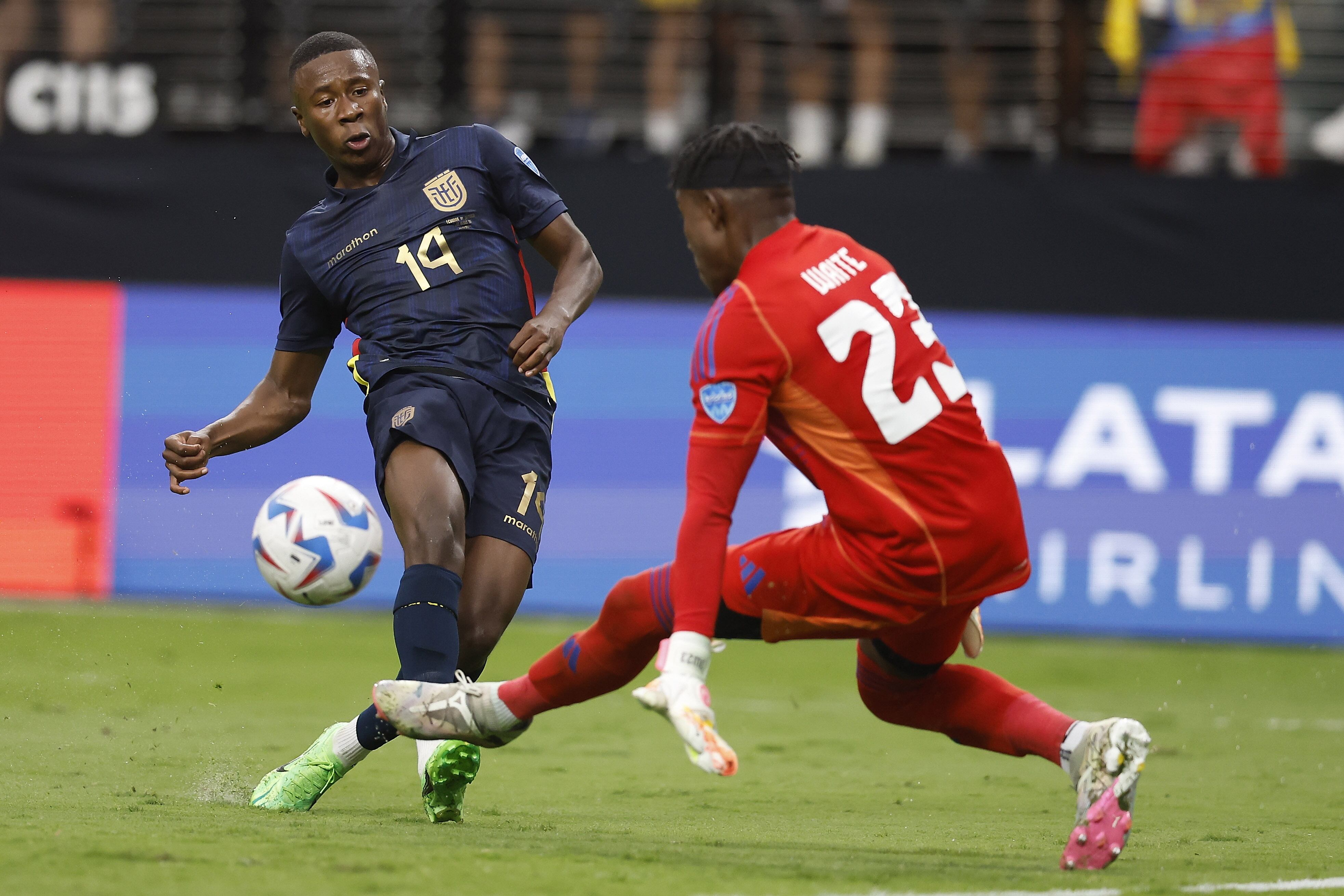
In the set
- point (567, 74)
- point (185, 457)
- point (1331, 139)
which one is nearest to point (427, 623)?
point (185, 457)

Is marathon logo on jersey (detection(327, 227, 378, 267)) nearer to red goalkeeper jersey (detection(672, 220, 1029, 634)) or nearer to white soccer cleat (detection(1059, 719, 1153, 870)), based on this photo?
red goalkeeper jersey (detection(672, 220, 1029, 634))

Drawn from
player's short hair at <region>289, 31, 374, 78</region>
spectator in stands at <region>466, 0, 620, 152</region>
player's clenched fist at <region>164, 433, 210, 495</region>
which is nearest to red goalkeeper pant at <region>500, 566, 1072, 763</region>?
player's clenched fist at <region>164, 433, 210, 495</region>

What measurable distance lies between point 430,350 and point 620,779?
1929 millimetres

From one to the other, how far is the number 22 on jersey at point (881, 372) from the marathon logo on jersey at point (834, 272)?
0.06 meters

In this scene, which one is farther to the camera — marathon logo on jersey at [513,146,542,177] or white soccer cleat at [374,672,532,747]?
marathon logo on jersey at [513,146,542,177]

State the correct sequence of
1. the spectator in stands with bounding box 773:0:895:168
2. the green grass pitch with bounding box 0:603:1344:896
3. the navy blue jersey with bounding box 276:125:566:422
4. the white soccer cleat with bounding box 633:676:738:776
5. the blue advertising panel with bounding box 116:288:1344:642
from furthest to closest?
the spectator in stands with bounding box 773:0:895:168, the blue advertising panel with bounding box 116:288:1344:642, the navy blue jersey with bounding box 276:125:566:422, the green grass pitch with bounding box 0:603:1344:896, the white soccer cleat with bounding box 633:676:738:776

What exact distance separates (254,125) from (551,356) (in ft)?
22.5

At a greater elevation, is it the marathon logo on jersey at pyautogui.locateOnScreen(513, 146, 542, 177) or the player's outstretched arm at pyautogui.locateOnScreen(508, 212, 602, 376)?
the marathon logo on jersey at pyautogui.locateOnScreen(513, 146, 542, 177)

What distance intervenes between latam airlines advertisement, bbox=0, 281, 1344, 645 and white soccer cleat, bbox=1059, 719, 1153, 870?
244 inches

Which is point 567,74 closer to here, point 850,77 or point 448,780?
point 850,77

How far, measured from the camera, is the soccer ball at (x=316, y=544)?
549cm

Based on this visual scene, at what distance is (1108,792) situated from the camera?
3.98 meters

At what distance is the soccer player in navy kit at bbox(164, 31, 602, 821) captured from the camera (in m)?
4.95

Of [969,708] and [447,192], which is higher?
[447,192]
